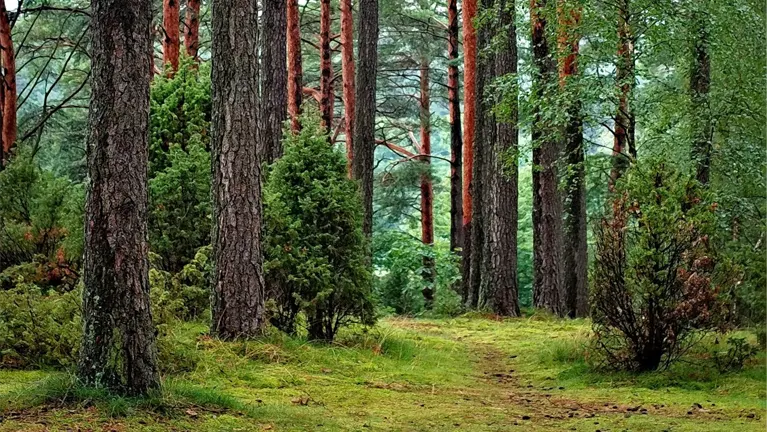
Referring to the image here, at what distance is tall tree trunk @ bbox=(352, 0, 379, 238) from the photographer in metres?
17.0

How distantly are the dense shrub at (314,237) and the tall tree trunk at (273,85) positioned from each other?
325cm

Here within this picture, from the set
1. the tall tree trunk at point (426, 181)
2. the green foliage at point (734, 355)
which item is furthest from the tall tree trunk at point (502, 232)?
the tall tree trunk at point (426, 181)

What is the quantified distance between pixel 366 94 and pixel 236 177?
30.3 feet

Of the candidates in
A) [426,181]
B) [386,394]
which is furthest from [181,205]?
[426,181]

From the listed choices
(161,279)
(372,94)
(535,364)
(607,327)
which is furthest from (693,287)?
(372,94)

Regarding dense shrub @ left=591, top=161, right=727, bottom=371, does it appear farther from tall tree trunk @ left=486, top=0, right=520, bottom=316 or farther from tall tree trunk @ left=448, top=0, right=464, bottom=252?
tall tree trunk @ left=448, top=0, right=464, bottom=252

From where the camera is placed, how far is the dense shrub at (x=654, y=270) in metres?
7.43

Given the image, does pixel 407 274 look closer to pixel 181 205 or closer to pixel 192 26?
pixel 192 26

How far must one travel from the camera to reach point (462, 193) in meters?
24.5

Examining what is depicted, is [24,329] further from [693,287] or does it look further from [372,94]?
[372,94]

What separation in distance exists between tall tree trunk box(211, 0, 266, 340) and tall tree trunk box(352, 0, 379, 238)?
8.57 meters

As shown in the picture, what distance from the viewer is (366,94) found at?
1716 centimetres

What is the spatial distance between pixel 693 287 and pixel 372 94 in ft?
35.0

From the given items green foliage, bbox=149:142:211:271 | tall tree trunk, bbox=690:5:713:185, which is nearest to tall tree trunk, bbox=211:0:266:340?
green foliage, bbox=149:142:211:271
